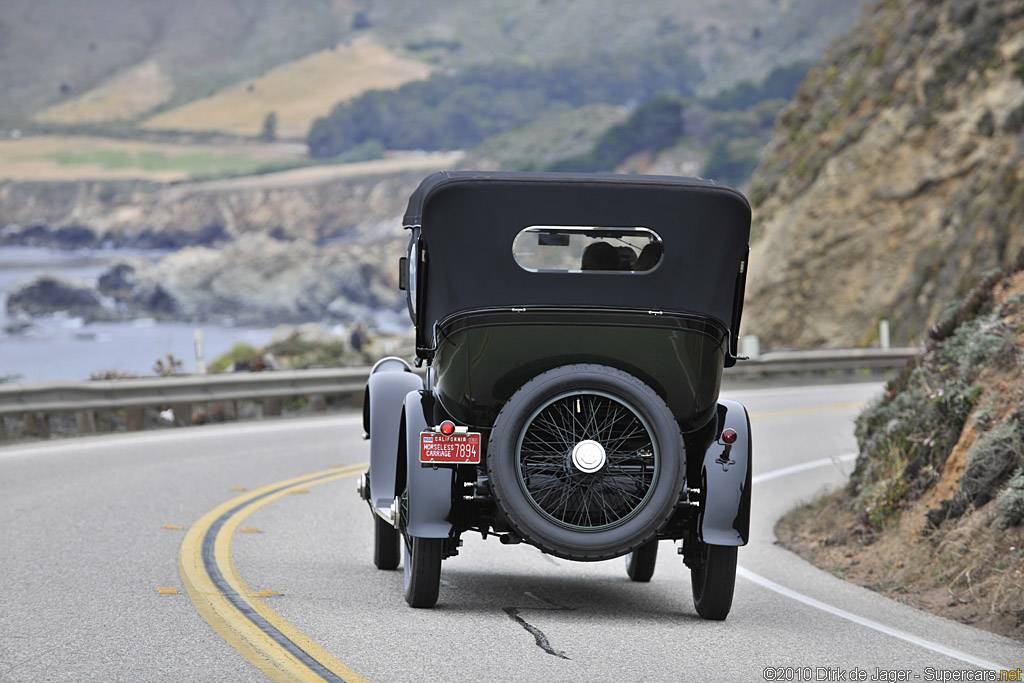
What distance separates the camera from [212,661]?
5.68m

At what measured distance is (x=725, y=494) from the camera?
21.9 feet

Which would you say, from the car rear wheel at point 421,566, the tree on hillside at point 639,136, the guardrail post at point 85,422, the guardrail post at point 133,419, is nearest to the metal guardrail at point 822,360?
the guardrail post at point 133,419

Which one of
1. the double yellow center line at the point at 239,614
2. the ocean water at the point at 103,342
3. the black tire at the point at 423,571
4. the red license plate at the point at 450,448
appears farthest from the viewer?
the ocean water at the point at 103,342

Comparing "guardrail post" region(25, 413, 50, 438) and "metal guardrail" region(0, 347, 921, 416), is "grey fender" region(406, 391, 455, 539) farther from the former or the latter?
"guardrail post" region(25, 413, 50, 438)

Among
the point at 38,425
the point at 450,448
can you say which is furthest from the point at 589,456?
the point at 38,425

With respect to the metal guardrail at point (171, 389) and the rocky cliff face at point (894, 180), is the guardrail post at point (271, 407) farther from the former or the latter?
the rocky cliff face at point (894, 180)

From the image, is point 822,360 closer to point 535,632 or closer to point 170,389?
point 170,389

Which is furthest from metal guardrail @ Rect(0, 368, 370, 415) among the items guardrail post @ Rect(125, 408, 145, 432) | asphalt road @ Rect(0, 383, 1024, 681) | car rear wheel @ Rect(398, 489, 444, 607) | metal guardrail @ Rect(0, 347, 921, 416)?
car rear wheel @ Rect(398, 489, 444, 607)

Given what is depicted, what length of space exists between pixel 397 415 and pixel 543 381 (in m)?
1.83

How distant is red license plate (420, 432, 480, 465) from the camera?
6598 mm

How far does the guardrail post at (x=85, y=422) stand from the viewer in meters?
17.0

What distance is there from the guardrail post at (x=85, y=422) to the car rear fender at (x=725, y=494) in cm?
1227

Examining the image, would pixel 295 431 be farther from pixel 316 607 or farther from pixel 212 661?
pixel 212 661

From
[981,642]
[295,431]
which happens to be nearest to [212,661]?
[981,642]
